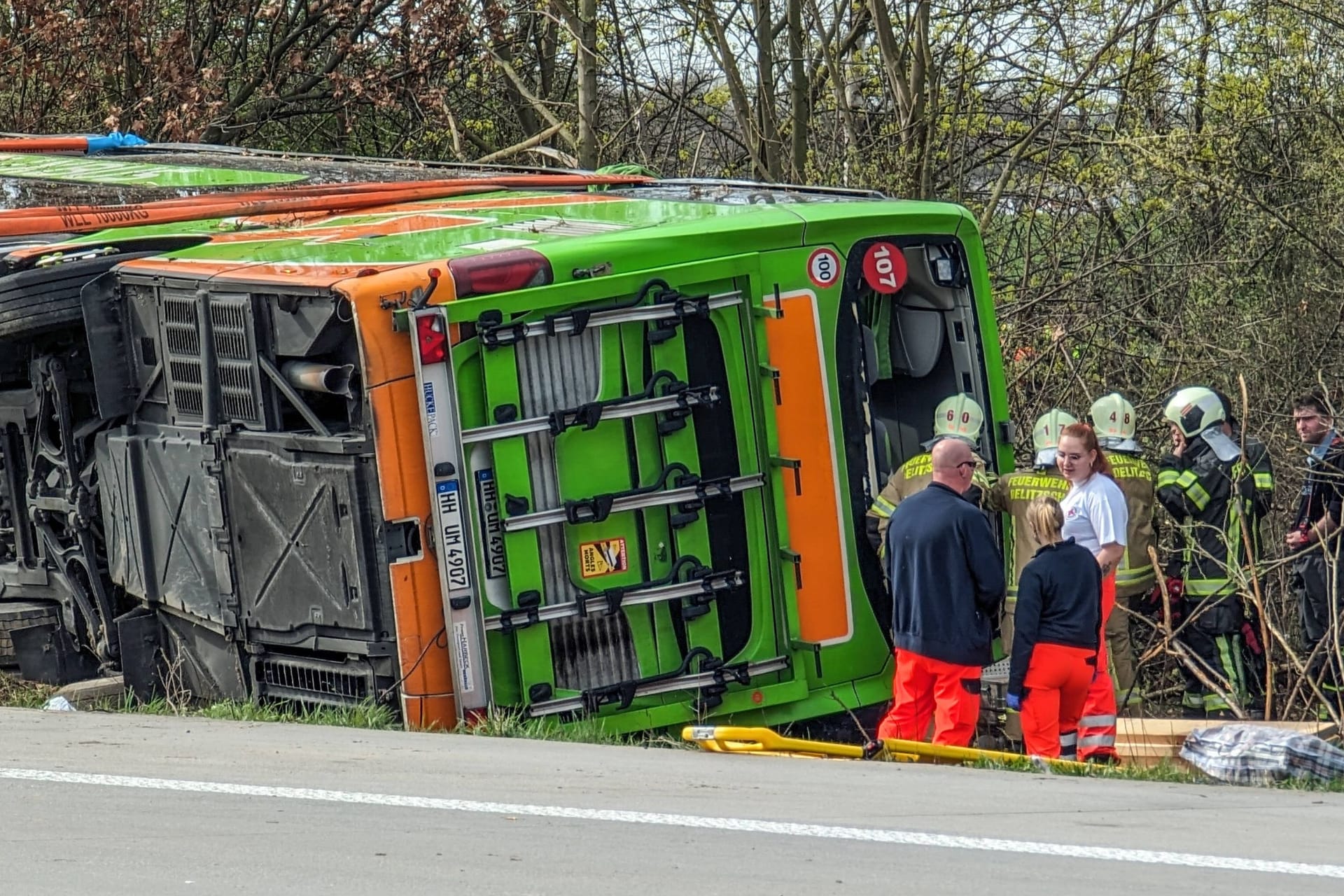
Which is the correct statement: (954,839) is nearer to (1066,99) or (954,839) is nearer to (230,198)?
(230,198)

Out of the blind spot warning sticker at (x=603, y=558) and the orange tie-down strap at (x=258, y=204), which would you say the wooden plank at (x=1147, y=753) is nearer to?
the blind spot warning sticker at (x=603, y=558)

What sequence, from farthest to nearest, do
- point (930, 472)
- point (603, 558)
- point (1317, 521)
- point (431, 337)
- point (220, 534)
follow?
point (1317, 521)
point (930, 472)
point (220, 534)
point (603, 558)
point (431, 337)

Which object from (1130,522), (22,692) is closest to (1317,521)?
(1130,522)

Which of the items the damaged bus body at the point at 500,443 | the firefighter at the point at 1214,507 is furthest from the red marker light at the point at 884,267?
the firefighter at the point at 1214,507

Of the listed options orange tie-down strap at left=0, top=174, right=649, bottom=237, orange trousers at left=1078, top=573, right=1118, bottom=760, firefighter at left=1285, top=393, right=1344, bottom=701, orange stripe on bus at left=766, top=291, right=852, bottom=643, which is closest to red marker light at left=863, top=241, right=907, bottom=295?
orange stripe on bus at left=766, top=291, right=852, bottom=643

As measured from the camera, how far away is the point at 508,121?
1670cm

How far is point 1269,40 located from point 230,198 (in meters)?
8.42

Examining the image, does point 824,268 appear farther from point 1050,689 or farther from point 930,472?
point 1050,689

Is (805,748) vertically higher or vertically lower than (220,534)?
lower

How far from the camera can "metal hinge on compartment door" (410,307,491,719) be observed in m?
6.04

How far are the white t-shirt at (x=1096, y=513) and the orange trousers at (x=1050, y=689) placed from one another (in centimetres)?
67

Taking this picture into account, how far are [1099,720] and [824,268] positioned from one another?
209 cm

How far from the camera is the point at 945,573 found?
21.6ft

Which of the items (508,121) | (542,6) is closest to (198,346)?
(542,6)
